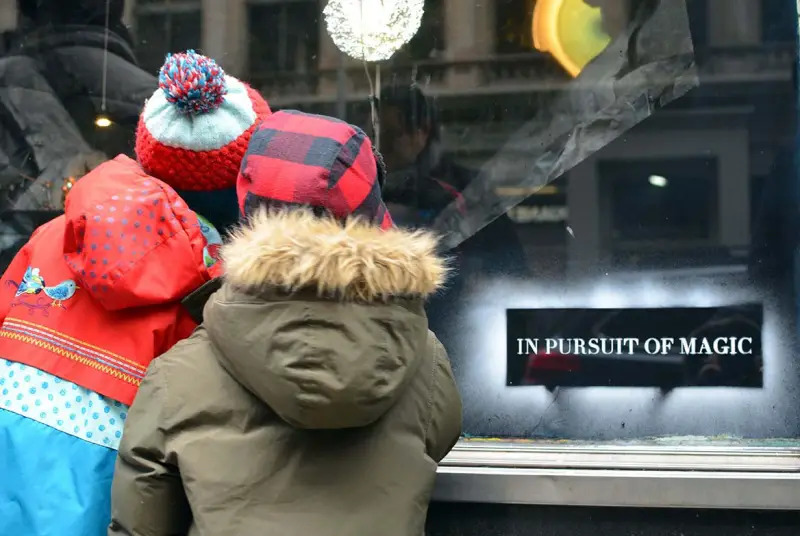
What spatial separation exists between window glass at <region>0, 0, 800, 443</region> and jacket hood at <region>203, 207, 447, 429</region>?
173 centimetres

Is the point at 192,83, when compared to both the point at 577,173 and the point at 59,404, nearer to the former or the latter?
the point at 59,404

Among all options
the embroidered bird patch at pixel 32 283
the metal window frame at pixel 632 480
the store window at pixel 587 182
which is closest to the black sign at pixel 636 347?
the store window at pixel 587 182

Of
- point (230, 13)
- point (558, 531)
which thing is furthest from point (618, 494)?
point (230, 13)

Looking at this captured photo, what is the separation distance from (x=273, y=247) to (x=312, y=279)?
10 cm

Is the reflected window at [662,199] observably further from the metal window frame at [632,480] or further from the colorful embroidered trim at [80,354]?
the colorful embroidered trim at [80,354]

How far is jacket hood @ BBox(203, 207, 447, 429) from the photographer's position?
1512mm

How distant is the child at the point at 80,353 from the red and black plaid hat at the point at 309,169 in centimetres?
22

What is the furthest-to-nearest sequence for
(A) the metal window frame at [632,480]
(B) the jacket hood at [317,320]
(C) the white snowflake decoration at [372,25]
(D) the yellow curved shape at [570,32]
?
(C) the white snowflake decoration at [372,25] → (D) the yellow curved shape at [570,32] → (A) the metal window frame at [632,480] → (B) the jacket hood at [317,320]

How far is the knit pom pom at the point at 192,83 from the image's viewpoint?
6.01 ft

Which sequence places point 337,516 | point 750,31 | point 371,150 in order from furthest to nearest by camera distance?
point 750,31
point 371,150
point 337,516

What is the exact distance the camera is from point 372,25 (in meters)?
3.45

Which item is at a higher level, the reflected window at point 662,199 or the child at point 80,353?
the reflected window at point 662,199

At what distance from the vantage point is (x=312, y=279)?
154 cm

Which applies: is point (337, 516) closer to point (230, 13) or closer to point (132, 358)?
point (132, 358)
